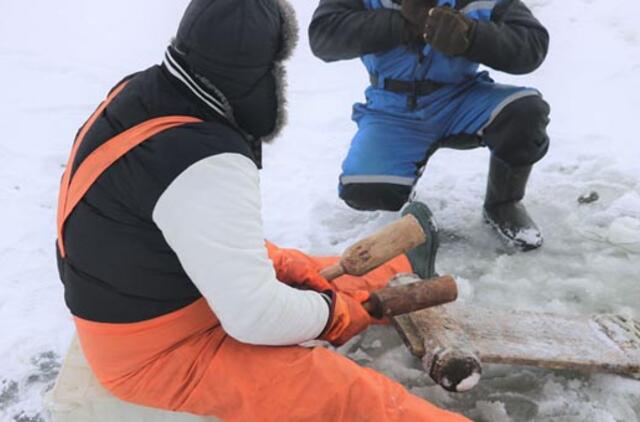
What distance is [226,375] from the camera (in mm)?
1797

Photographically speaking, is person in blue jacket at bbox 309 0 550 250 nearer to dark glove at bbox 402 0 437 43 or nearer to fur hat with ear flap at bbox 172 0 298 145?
dark glove at bbox 402 0 437 43

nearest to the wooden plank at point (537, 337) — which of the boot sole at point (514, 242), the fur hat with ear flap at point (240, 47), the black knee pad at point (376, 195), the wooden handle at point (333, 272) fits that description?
the wooden handle at point (333, 272)

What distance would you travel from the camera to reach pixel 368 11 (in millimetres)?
2924

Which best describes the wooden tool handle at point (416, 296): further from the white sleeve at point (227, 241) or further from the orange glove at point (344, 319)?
the white sleeve at point (227, 241)

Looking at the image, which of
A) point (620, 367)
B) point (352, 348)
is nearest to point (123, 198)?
point (352, 348)

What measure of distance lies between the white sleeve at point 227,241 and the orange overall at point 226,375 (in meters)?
0.12

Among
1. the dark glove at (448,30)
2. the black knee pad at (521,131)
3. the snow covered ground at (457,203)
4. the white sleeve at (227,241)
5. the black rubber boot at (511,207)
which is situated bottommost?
the snow covered ground at (457,203)

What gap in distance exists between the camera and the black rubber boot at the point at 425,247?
2.49 m

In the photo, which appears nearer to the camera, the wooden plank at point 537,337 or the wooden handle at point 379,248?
the wooden plank at point 537,337

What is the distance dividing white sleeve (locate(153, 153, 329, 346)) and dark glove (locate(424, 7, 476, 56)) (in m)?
1.29

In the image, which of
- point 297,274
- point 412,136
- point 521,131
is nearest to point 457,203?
point 412,136

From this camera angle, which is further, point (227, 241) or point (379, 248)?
point (379, 248)

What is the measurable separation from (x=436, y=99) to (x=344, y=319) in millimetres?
1370

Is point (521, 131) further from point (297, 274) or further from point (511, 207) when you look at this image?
point (297, 274)
